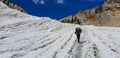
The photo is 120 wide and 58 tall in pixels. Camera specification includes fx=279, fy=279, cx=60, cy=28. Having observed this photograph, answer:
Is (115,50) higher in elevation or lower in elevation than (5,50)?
lower

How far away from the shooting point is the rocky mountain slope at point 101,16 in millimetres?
110963

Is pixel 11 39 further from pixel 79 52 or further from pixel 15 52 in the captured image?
pixel 79 52

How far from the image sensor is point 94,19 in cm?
11469

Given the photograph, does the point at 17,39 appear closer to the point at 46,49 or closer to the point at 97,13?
the point at 46,49

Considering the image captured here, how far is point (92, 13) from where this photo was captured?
397 ft

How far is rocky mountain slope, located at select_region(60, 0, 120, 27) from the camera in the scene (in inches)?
4369

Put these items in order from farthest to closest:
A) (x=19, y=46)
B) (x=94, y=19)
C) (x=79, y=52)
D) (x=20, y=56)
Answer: (x=94, y=19), (x=79, y=52), (x=19, y=46), (x=20, y=56)

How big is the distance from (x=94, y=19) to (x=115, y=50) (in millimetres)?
96055

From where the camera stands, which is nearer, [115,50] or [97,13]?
[115,50]

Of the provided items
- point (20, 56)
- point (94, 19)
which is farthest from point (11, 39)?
point (94, 19)

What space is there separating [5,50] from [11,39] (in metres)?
3.05

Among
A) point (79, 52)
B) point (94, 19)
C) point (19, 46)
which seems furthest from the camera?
point (94, 19)

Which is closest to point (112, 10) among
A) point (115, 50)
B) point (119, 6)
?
→ point (119, 6)

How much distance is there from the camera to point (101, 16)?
391ft
